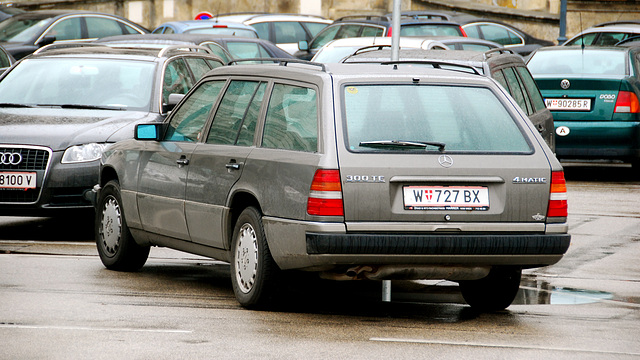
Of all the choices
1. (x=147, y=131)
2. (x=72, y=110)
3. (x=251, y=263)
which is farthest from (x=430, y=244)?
(x=72, y=110)

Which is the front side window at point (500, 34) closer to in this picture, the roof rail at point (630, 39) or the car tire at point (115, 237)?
the roof rail at point (630, 39)

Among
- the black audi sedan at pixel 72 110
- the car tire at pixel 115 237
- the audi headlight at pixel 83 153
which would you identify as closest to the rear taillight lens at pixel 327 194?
the car tire at pixel 115 237

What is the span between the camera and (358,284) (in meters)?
9.24

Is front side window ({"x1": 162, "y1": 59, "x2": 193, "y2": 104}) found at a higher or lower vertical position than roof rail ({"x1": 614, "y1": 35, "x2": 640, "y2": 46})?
higher

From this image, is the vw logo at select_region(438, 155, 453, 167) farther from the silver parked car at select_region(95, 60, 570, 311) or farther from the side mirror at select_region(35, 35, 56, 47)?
the side mirror at select_region(35, 35, 56, 47)

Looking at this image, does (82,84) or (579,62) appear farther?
(579,62)

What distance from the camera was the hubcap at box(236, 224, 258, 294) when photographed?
25.4 feet

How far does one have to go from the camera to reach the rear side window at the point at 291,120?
24.5 feet

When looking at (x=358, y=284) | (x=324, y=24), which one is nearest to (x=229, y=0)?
(x=324, y=24)

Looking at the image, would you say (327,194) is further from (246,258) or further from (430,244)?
(246,258)

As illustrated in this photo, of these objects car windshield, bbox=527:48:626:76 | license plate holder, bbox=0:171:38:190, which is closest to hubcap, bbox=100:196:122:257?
license plate holder, bbox=0:171:38:190

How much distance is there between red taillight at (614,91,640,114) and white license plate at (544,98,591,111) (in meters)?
0.38

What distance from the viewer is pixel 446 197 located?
288 inches

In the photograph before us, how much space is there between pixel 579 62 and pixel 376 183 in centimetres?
1092
